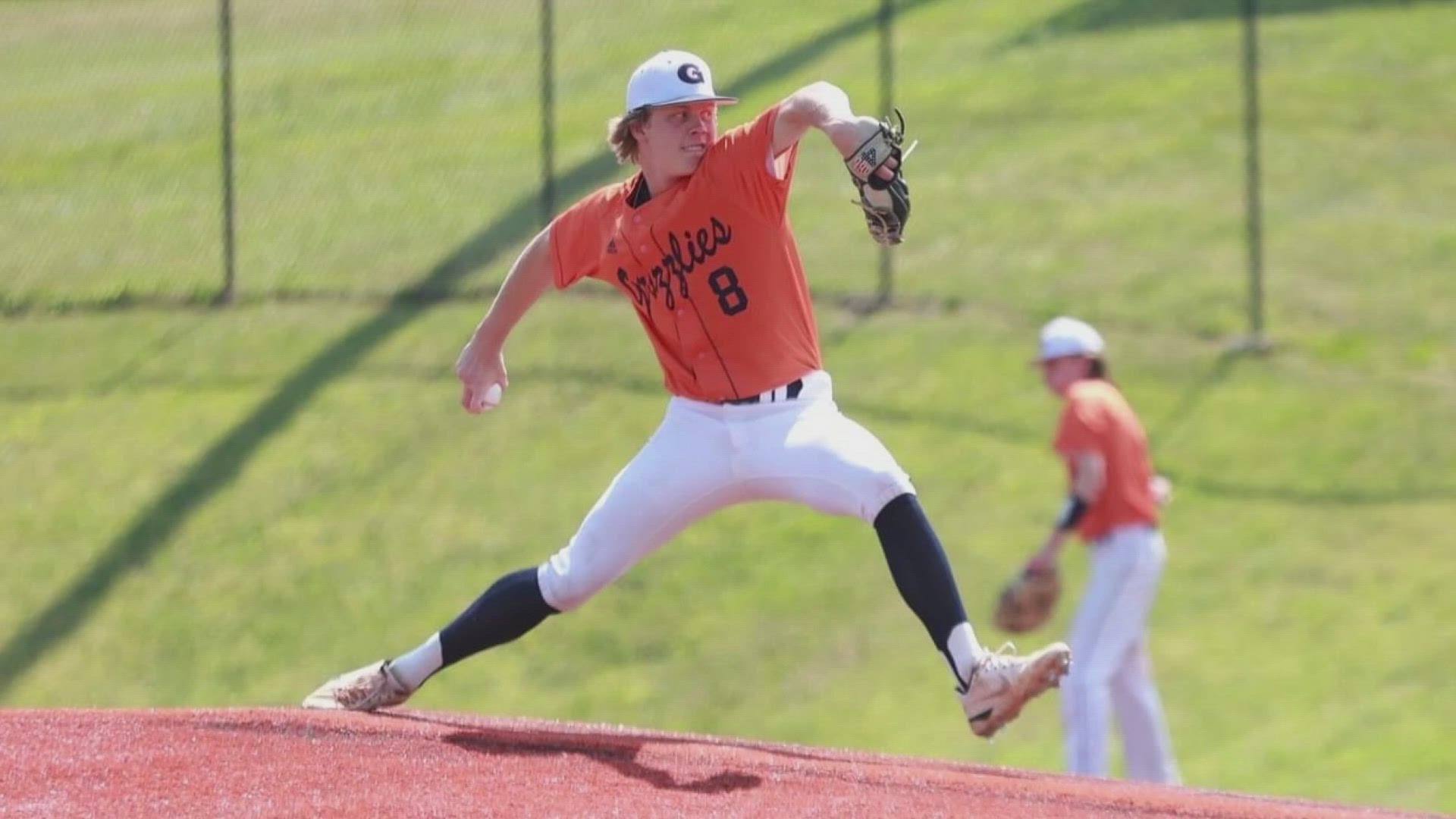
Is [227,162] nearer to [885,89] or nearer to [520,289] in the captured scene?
[885,89]

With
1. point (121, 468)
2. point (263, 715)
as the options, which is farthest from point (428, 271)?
point (263, 715)

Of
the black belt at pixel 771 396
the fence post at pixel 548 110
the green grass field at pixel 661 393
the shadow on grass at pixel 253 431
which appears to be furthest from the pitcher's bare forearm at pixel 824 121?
the fence post at pixel 548 110

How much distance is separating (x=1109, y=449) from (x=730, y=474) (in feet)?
13.5

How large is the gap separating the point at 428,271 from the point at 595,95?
13.2 feet

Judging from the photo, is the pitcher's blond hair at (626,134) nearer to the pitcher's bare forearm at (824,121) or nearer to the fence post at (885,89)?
the pitcher's bare forearm at (824,121)

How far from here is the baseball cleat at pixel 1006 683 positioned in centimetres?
548

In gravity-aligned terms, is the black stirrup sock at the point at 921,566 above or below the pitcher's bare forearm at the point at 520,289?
below

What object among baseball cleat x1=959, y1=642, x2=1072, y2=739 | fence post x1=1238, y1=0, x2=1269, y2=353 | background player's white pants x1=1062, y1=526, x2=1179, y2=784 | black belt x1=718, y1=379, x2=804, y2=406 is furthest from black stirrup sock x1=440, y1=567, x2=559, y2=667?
fence post x1=1238, y1=0, x2=1269, y2=353

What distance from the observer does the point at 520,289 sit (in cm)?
629

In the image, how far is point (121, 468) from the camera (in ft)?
44.4

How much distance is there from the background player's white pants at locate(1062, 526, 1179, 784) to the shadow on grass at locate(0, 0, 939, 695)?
237 inches

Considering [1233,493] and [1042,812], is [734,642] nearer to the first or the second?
[1233,493]

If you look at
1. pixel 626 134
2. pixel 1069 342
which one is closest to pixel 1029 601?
pixel 1069 342

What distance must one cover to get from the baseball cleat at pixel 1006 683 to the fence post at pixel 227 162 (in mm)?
10070
